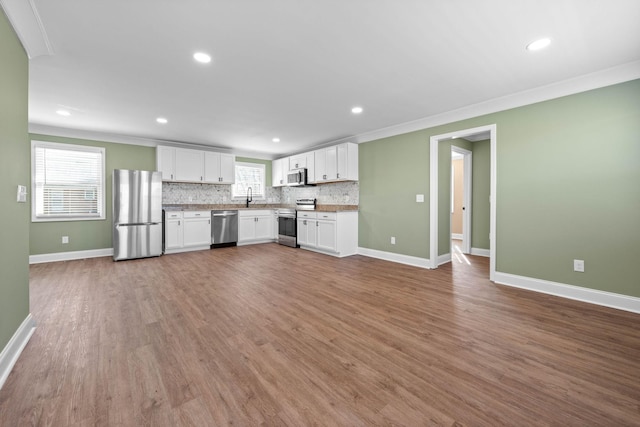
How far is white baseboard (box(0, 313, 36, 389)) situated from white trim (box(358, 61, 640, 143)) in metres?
5.16

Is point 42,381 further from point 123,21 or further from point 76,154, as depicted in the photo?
point 76,154

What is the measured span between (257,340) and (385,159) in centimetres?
397

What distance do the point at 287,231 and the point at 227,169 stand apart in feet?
7.00

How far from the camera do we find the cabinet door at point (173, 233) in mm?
5543

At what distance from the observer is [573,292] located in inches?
118

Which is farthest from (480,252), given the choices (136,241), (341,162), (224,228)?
(136,241)

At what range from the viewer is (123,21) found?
6.57 ft

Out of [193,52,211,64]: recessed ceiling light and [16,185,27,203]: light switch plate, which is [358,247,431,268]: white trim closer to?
[193,52,211,64]: recessed ceiling light

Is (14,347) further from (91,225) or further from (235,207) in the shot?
(235,207)

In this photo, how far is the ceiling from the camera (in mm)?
1900

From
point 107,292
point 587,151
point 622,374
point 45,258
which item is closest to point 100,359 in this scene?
point 107,292

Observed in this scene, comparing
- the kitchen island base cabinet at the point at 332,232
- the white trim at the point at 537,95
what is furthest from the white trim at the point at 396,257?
the white trim at the point at 537,95

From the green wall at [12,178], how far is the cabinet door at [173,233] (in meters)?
3.33

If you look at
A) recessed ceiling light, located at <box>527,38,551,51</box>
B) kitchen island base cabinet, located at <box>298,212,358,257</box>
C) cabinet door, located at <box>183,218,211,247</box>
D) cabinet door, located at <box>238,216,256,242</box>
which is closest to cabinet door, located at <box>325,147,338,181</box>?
kitchen island base cabinet, located at <box>298,212,358,257</box>
